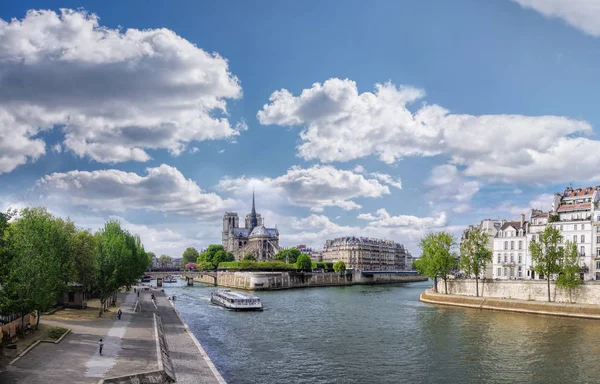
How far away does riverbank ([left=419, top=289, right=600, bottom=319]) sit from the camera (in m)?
74.8

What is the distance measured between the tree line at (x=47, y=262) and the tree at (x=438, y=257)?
5717 cm

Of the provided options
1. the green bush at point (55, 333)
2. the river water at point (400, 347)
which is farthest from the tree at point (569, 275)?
the green bush at point (55, 333)

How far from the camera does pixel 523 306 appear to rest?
81.8m

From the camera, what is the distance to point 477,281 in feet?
314

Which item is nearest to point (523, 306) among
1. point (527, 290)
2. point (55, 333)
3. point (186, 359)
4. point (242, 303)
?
point (527, 290)

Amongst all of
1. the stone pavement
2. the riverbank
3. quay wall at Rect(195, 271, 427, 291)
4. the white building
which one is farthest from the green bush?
quay wall at Rect(195, 271, 427, 291)

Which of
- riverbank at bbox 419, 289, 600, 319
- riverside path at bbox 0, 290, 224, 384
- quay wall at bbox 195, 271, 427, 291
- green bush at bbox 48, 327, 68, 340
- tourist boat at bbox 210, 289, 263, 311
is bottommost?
quay wall at bbox 195, 271, 427, 291

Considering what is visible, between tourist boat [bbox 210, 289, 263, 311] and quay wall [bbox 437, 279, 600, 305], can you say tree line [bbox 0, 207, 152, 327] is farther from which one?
quay wall [bbox 437, 279, 600, 305]

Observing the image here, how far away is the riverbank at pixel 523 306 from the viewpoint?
74.8m

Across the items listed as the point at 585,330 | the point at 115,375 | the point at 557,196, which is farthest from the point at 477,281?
the point at 115,375

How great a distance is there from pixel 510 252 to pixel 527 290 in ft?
57.1

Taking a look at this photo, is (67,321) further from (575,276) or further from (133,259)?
(575,276)

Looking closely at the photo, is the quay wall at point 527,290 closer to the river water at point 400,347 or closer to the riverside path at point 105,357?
the river water at point 400,347

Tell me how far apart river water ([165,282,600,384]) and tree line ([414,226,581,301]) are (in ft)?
31.1
